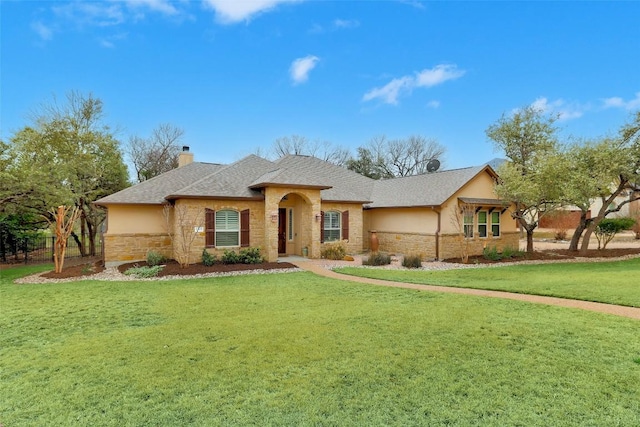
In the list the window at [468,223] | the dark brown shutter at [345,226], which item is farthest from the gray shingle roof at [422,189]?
the dark brown shutter at [345,226]

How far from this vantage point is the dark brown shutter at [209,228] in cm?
1433

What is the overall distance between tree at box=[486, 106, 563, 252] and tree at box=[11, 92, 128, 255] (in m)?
20.3

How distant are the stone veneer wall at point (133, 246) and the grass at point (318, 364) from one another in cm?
702

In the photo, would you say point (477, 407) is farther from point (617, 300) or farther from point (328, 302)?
point (617, 300)

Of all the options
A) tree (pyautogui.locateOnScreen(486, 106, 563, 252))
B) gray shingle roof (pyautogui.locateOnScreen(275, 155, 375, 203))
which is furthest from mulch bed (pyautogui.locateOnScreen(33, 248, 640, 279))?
gray shingle roof (pyautogui.locateOnScreen(275, 155, 375, 203))

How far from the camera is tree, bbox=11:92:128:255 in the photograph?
14648 millimetres

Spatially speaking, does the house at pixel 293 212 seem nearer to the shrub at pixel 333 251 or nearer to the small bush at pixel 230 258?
the shrub at pixel 333 251

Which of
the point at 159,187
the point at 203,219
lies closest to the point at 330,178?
the point at 203,219

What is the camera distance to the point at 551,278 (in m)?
11.0

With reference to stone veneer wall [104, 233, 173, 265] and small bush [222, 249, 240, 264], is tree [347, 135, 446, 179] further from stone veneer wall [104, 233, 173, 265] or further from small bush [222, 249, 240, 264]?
small bush [222, 249, 240, 264]

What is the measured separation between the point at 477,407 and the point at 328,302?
4.72m

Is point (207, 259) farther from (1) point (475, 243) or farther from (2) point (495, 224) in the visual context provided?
(2) point (495, 224)

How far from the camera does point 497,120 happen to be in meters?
18.7

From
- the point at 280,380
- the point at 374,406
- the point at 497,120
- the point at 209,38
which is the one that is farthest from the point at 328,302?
the point at 497,120
